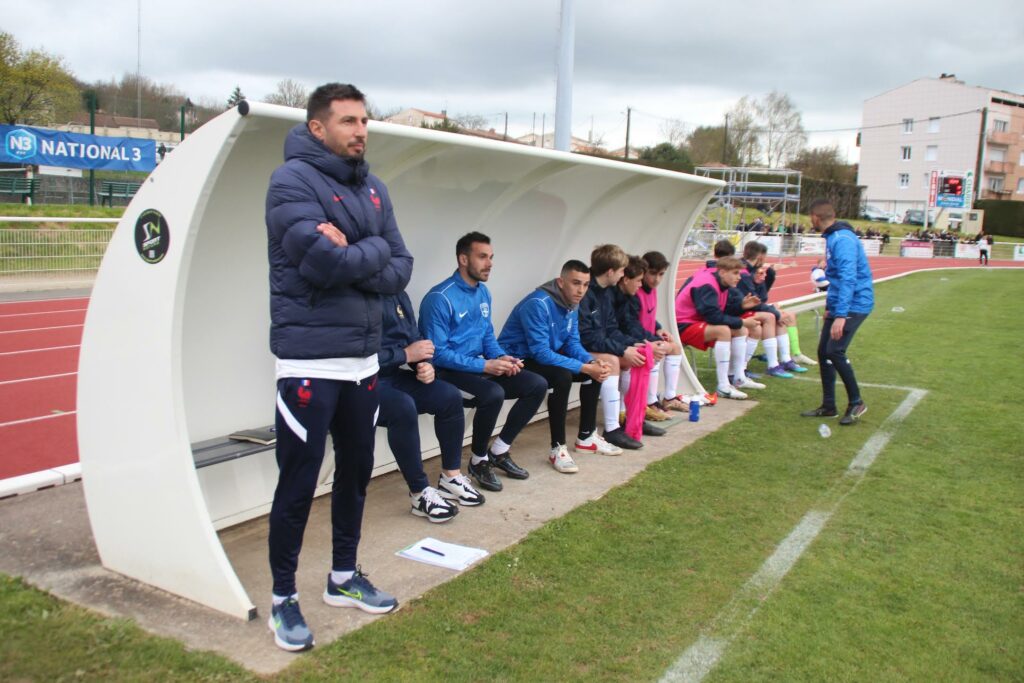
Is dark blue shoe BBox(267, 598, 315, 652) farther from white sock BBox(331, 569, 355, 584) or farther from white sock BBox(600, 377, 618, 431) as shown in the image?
white sock BBox(600, 377, 618, 431)

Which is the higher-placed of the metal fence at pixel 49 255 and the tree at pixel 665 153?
the tree at pixel 665 153

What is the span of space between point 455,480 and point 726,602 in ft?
5.59

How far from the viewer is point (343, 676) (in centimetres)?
276

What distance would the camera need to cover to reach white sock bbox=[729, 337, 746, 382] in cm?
793

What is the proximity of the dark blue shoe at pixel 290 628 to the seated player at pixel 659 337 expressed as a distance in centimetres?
417

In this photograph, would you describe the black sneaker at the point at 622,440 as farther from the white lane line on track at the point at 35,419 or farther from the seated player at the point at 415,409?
the white lane line on track at the point at 35,419

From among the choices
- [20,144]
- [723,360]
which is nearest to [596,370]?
[723,360]

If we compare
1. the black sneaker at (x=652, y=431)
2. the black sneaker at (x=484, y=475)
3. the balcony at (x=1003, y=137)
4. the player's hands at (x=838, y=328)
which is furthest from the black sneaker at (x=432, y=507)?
the balcony at (x=1003, y=137)

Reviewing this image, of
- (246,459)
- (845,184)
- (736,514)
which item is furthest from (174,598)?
(845,184)

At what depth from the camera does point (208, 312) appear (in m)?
3.93

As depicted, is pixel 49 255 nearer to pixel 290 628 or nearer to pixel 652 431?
pixel 652 431

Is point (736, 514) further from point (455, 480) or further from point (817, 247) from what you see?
point (817, 247)

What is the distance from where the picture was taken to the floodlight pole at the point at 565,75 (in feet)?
24.1

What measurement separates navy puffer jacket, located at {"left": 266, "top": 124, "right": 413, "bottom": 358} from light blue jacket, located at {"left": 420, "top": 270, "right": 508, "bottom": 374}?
1794 mm
